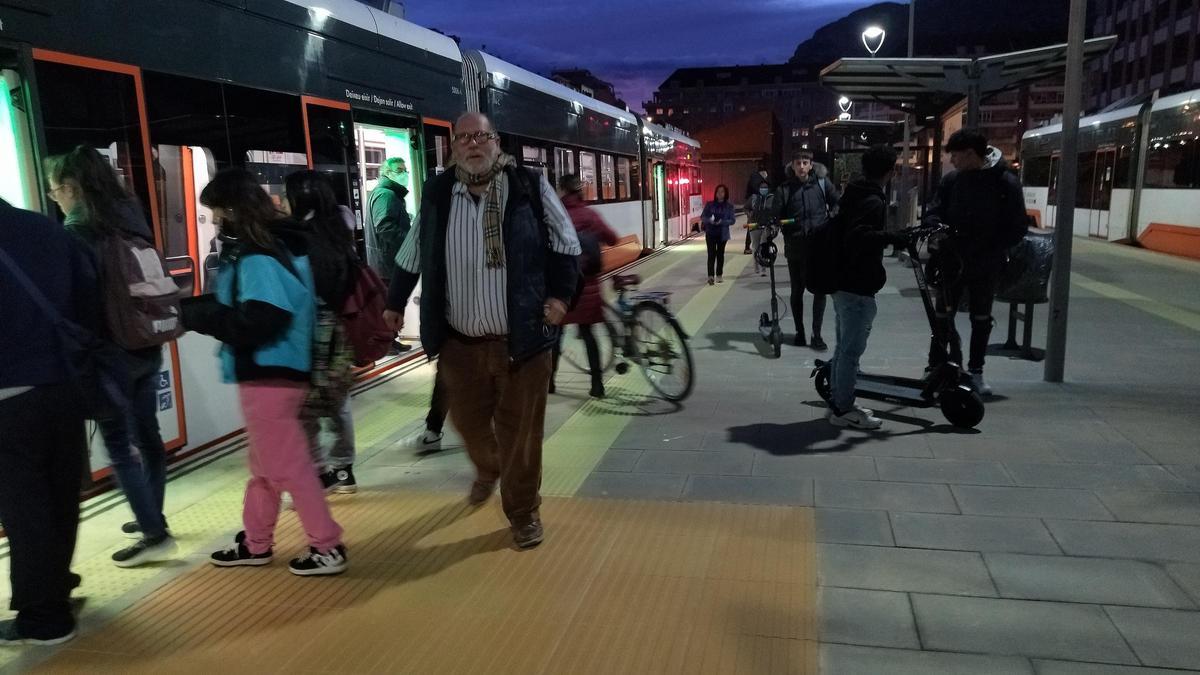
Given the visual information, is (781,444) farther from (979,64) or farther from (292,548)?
(979,64)

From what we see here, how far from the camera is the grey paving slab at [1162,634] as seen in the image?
262 cm

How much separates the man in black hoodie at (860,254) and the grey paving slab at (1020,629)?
2176 mm

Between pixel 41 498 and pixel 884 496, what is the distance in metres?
3.65

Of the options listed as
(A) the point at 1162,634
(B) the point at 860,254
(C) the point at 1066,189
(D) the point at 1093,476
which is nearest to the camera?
(A) the point at 1162,634

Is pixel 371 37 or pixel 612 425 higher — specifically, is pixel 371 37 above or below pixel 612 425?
above

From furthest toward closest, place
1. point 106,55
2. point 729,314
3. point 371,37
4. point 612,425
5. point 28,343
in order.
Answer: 1. point 729,314
2. point 371,37
3. point 612,425
4. point 106,55
5. point 28,343

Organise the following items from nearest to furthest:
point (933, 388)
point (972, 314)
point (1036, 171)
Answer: point (933, 388) < point (972, 314) < point (1036, 171)

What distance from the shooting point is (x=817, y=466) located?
4.58 meters

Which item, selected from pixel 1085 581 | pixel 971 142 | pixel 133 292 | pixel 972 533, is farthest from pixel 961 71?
pixel 133 292

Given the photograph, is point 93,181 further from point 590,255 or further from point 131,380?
point 590,255

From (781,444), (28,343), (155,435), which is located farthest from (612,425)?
(28,343)

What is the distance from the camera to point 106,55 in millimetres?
4133

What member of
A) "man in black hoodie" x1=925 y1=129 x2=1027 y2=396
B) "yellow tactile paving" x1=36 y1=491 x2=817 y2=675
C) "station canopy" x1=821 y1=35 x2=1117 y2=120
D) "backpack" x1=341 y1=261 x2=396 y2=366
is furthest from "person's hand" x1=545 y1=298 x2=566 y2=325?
"station canopy" x1=821 y1=35 x2=1117 y2=120

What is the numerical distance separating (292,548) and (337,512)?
46cm
